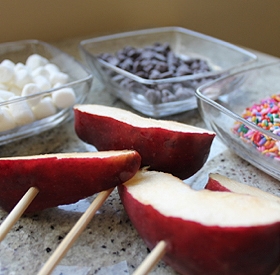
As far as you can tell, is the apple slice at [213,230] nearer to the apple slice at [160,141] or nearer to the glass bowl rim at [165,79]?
the apple slice at [160,141]

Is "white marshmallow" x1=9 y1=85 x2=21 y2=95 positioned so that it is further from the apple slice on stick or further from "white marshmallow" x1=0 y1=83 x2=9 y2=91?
the apple slice on stick

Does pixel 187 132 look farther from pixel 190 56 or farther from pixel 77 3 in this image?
pixel 77 3

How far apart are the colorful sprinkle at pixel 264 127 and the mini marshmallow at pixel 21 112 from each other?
42 cm

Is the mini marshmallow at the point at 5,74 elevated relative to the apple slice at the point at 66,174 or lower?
elevated

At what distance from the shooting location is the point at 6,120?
763 millimetres

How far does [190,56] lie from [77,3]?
416 millimetres

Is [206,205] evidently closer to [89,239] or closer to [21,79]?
[89,239]

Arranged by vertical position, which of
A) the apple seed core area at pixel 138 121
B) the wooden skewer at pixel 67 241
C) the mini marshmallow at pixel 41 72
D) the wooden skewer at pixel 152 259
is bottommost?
the wooden skewer at pixel 67 241

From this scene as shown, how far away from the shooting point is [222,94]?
952 millimetres

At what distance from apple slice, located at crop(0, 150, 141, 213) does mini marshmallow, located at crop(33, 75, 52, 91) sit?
31 centimetres

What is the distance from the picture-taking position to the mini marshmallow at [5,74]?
0.85 metres

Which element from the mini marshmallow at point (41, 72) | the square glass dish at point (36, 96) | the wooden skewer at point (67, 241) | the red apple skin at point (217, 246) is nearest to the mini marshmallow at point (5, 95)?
the square glass dish at point (36, 96)

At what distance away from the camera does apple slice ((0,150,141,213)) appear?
0.55 metres

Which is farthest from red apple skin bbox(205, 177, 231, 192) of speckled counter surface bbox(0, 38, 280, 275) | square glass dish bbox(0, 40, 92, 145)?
square glass dish bbox(0, 40, 92, 145)
